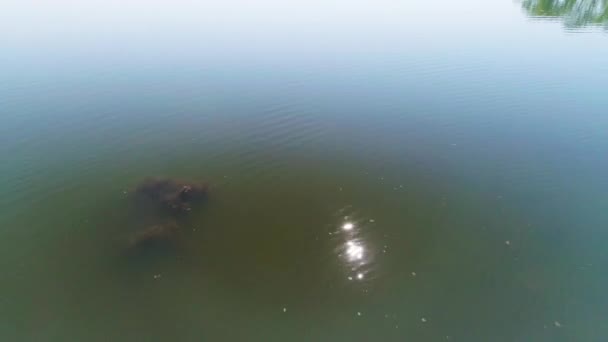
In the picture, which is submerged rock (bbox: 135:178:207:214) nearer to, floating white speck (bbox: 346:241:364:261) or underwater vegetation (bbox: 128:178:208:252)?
underwater vegetation (bbox: 128:178:208:252)

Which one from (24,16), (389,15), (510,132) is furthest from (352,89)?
(24,16)

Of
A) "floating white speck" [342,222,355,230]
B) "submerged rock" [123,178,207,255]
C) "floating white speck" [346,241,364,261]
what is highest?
"submerged rock" [123,178,207,255]

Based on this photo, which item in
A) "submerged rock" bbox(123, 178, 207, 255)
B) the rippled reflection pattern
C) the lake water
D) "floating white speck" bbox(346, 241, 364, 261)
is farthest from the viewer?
"submerged rock" bbox(123, 178, 207, 255)

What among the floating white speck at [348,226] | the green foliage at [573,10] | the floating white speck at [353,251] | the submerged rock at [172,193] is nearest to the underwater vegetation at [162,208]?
the submerged rock at [172,193]

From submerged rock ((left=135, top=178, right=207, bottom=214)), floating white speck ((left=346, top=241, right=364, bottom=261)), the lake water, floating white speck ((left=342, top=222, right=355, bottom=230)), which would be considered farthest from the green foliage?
submerged rock ((left=135, top=178, right=207, bottom=214))

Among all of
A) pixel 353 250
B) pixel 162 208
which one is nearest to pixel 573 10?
pixel 353 250

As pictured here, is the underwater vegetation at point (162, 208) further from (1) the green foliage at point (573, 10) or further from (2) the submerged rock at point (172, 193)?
(1) the green foliage at point (573, 10)
